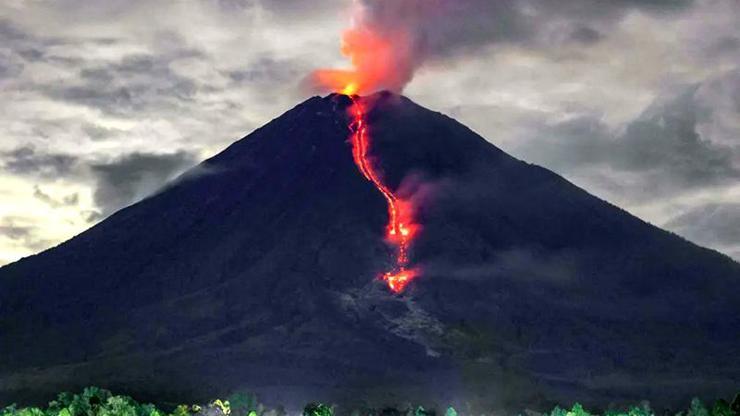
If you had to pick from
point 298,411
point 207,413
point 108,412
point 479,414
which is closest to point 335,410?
point 298,411

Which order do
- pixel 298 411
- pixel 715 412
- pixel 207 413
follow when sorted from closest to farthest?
pixel 715 412 < pixel 207 413 < pixel 298 411

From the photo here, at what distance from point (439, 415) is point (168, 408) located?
116 ft

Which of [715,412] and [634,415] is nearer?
[715,412]

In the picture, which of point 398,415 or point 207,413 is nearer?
point 207,413

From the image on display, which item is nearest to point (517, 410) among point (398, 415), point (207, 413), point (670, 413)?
point (670, 413)

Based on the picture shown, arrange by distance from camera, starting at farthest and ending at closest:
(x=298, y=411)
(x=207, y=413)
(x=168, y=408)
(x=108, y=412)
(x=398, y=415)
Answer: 1. (x=298, y=411)
2. (x=168, y=408)
3. (x=398, y=415)
4. (x=207, y=413)
5. (x=108, y=412)

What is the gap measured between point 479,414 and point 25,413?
112 metres

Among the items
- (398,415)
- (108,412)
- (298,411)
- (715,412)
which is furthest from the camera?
(298,411)

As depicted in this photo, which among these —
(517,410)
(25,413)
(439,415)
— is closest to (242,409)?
(439,415)

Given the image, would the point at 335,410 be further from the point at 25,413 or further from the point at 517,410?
the point at 25,413

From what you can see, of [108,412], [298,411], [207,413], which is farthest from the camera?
[298,411]

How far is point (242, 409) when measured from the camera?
166 metres

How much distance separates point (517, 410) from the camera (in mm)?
195875

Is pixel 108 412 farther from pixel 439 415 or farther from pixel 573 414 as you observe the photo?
pixel 439 415
